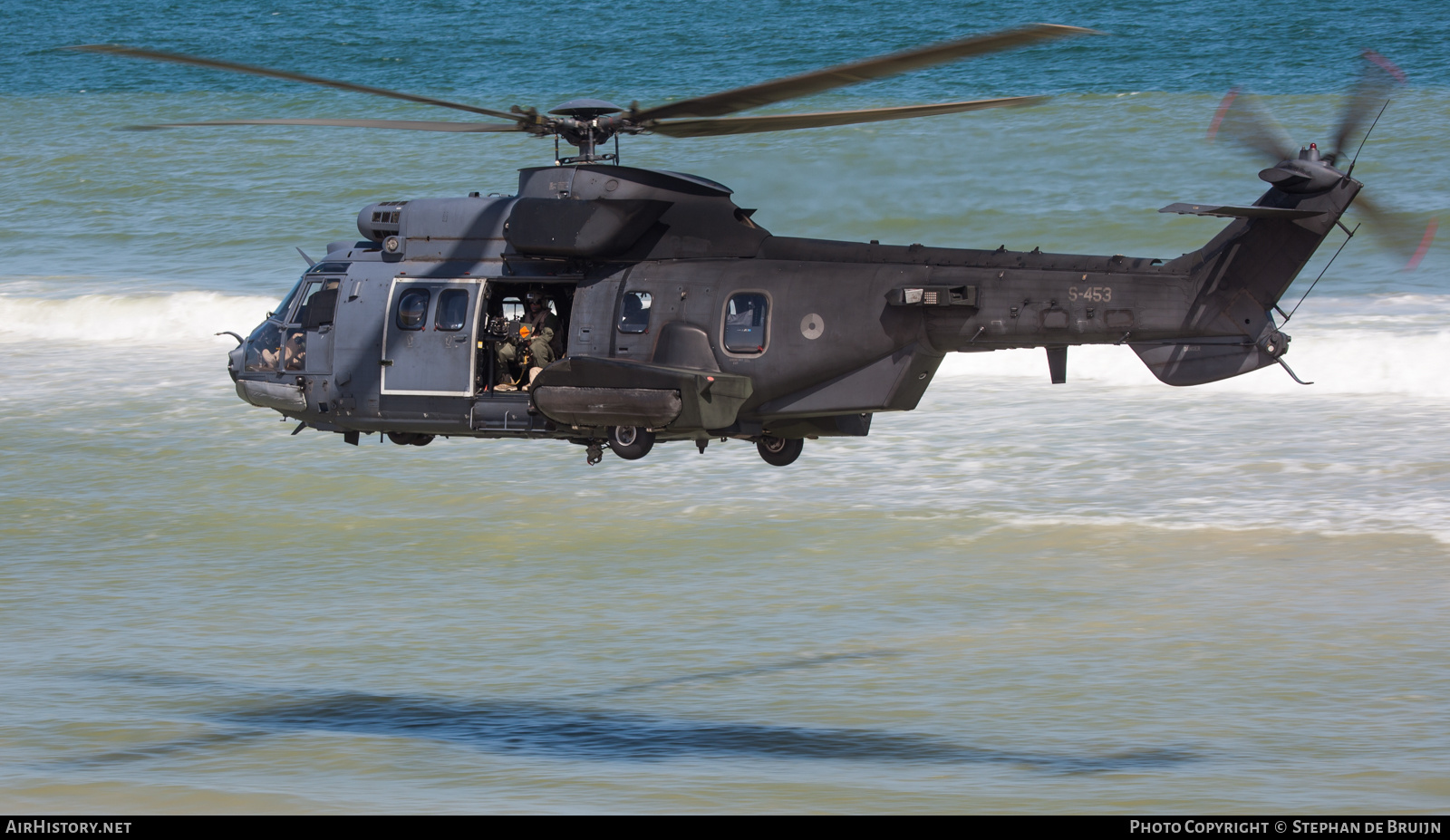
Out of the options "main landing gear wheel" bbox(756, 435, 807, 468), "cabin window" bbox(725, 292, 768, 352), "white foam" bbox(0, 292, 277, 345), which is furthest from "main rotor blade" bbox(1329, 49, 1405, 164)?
"white foam" bbox(0, 292, 277, 345)

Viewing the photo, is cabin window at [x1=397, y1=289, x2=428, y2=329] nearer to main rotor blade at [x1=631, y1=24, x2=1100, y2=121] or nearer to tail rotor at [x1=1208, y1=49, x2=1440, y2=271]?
main rotor blade at [x1=631, y1=24, x2=1100, y2=121]

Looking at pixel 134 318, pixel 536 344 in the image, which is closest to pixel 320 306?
pixel 536 344

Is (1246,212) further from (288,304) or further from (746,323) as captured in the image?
(288,304)

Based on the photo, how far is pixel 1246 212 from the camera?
10.5 m

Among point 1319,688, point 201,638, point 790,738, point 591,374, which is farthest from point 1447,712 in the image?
point 201,638

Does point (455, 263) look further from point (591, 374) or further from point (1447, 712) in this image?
point (1447, 712)

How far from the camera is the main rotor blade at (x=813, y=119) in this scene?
9977 mm

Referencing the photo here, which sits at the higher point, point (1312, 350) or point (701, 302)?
point (1312, 350)

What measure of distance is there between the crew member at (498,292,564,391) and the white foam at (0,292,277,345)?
15610 mm

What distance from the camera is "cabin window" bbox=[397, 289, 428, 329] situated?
1282 cm

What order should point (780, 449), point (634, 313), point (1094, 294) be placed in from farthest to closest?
1. point (780, 449)
2. point (634, 313)
3. point (1094, 294)

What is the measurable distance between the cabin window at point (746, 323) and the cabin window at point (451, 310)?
213 cm

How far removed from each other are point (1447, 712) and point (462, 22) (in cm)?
4154

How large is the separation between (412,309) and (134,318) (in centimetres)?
1729
